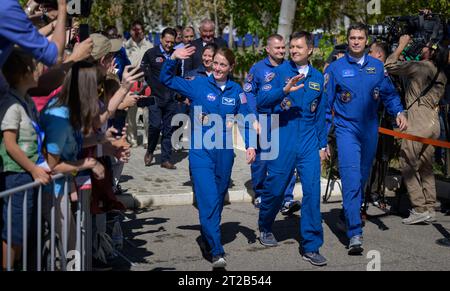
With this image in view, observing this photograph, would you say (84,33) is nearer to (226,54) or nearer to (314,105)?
(226,54)

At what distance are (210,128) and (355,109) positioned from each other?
161cm

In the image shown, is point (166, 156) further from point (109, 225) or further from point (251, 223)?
point (109, 225)

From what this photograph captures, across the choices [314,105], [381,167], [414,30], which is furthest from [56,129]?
[414,30]

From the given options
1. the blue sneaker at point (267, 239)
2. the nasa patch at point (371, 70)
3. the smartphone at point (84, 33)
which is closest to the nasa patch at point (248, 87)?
the nasa patch at point (371, 70)

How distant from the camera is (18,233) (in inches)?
210

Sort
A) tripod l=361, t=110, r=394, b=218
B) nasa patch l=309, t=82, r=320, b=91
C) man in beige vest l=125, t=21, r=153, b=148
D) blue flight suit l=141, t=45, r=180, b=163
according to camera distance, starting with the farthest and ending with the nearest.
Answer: man in beige vest l=125, t=21, r=153, b=148 < blue flight suit l=141, t=45, r=180, b=163 < tripod l=361, t=110, r=394, b=218 < nasa patch l=309, t=82, r=320, b=91

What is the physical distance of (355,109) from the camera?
8.25 meters

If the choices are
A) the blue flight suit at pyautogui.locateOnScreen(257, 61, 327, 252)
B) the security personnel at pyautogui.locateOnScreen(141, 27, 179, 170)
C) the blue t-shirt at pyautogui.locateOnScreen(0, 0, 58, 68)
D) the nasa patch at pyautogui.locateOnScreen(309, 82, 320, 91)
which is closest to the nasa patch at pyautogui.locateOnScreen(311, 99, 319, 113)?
the blue flight suit at pyautogui.locateOnScreen(257, 61, 327, 252)

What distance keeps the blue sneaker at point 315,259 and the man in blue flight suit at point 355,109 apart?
25.6 inches

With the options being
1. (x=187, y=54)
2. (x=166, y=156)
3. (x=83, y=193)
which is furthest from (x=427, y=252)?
(x=166, y=156)

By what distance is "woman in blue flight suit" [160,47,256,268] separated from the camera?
24.5 ft

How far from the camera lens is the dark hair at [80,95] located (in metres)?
5.90

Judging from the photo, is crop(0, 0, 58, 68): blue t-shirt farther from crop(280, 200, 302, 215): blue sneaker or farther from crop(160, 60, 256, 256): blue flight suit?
crop(280, 200, 302, 215): blue sneaker

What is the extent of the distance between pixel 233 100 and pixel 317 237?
1477mm
